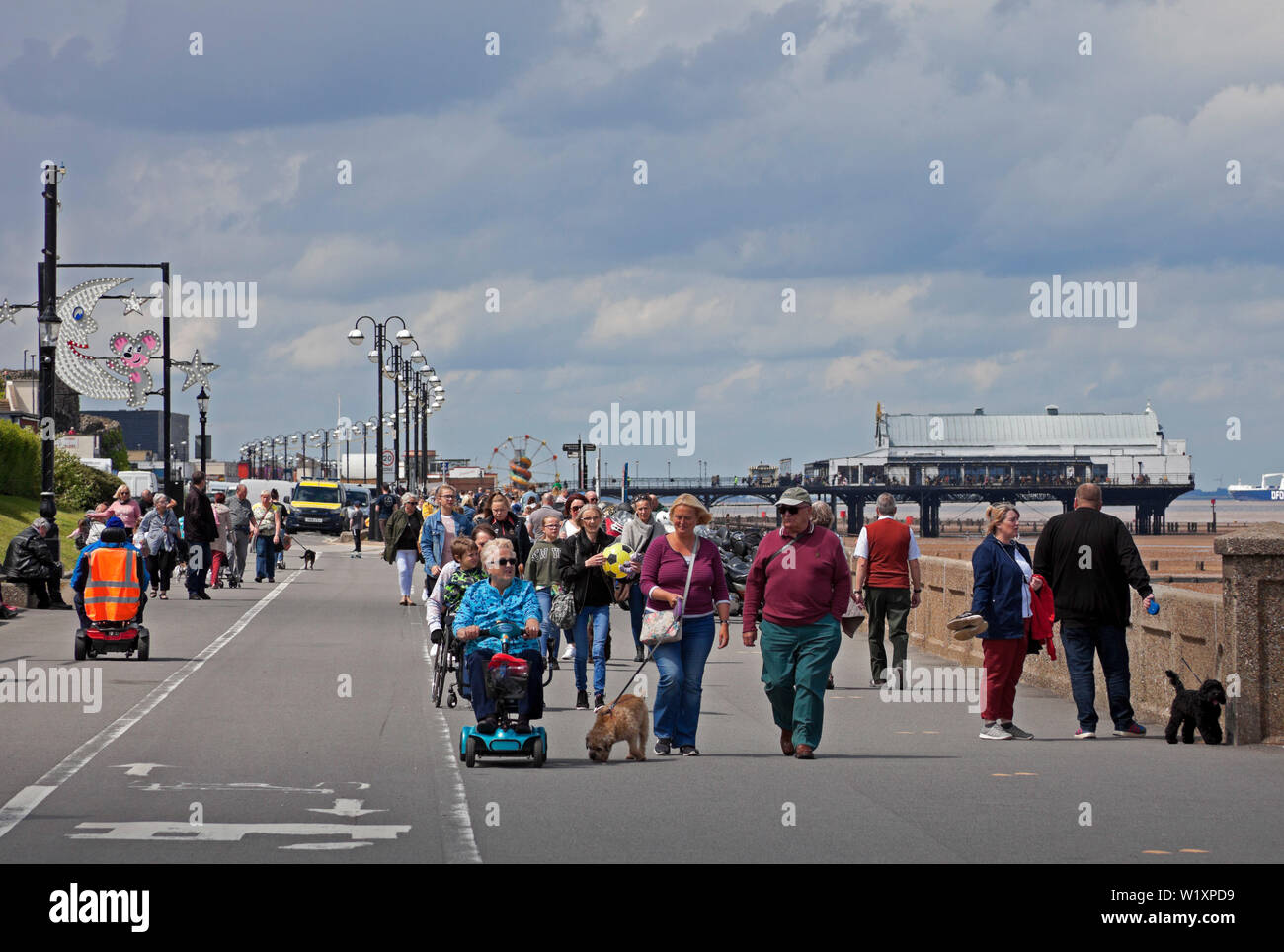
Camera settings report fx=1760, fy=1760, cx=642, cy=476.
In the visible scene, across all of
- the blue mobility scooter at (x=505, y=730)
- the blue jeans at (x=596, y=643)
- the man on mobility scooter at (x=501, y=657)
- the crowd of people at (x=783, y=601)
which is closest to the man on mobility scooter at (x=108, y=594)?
the crowd of people at (x=783, y=601)

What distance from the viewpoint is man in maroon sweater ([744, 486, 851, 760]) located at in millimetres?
11414

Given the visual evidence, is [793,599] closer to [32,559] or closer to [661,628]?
[661,628]

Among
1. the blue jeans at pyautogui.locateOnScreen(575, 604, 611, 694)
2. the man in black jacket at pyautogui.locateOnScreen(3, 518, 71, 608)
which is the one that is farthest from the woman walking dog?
the man in black jacket at pyautogui.locateOnScreen(3, 518, 71, 608)

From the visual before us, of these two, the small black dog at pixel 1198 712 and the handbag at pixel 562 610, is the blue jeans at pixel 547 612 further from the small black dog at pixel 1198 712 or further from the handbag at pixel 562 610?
the small black dog at pixel 1198 712

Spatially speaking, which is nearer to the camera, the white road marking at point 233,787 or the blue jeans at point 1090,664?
the white road marking at point 233,787

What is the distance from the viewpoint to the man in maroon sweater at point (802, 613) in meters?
11.4

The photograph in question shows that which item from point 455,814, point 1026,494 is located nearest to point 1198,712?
point 455,814

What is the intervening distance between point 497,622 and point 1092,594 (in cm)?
434

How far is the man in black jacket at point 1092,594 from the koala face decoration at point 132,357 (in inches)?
1749

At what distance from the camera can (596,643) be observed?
14.6 meters

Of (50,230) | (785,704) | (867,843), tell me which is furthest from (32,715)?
(50,230)
